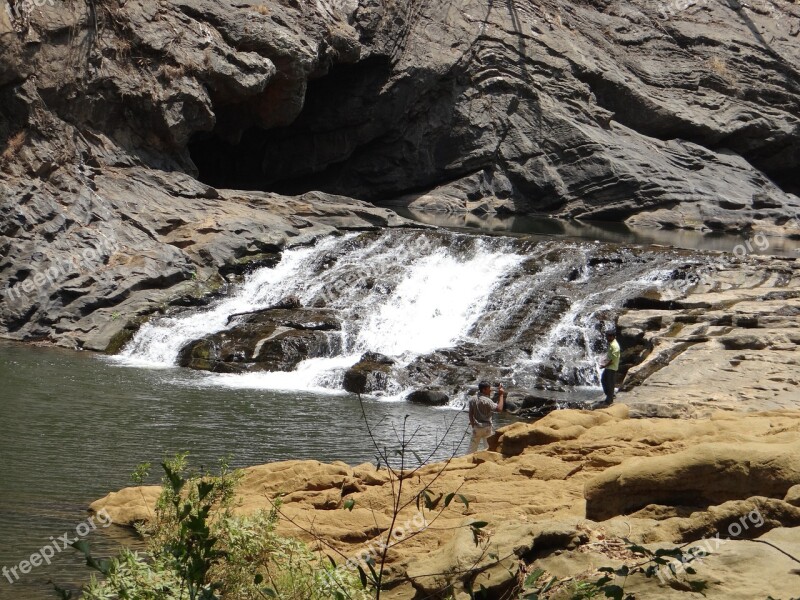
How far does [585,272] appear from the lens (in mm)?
26609

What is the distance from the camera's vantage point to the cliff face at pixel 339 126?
1029 inches

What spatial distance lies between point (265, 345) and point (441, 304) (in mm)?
5220

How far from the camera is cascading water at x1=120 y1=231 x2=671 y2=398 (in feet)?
70.0

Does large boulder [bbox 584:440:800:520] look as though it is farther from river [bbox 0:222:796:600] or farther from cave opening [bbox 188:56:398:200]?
cave opening [bbox 188:56:398:200]

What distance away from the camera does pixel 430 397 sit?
19.5 meters

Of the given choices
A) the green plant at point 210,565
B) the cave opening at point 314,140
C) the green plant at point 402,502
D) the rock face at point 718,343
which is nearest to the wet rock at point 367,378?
the green plant at point 402,502

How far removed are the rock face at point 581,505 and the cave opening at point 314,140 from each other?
28302 millimetres

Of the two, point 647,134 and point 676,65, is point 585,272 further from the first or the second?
point 676,65

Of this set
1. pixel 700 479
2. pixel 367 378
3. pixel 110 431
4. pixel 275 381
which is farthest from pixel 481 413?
pixel 275 381

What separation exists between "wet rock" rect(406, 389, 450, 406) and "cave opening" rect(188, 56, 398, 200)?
2099cm

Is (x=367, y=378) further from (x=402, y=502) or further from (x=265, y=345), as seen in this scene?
(x=402, y=502)

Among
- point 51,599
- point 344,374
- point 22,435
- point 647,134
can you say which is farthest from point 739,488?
point 647,134

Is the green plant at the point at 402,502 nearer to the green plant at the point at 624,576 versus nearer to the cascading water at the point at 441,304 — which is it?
the green plant at the point at 624,576

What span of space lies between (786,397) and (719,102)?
110ft
